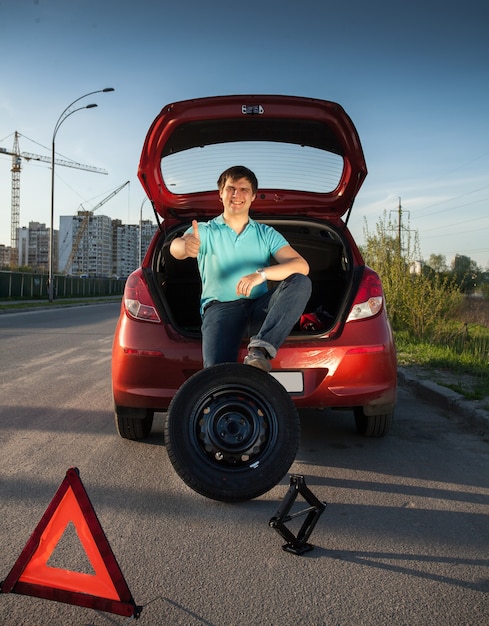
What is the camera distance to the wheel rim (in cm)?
317

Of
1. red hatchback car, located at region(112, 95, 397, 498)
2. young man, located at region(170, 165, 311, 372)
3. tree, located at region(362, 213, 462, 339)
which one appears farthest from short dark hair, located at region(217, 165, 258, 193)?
tree, located at region(362, 213, 462, 339)

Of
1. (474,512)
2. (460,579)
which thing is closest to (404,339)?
(474,512)

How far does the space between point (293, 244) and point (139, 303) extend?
184 cm

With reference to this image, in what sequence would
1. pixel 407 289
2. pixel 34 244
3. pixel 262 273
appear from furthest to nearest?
pixel 34 244
pixel 407 289
pixel 262 273

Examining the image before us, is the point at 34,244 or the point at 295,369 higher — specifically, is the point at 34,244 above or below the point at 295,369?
above

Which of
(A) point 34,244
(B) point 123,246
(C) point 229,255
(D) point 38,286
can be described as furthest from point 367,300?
(A) point 34,244

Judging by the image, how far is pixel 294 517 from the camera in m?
2.76

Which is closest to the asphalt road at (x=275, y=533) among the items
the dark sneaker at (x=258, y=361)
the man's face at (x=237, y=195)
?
the dark sneaker at (x=258, y=361)

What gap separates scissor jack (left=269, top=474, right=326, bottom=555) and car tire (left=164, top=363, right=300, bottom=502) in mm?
299

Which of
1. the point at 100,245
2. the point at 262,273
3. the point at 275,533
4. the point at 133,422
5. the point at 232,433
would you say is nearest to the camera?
the point at 275,533

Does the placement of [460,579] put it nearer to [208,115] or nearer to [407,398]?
[208,115]

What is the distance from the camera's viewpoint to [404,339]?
10.8 metres

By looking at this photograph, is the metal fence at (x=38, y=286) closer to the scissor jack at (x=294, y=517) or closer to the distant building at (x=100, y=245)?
the scissor jack at (x=294, y=517)

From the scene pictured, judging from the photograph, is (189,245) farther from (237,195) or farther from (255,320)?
(255,320)
